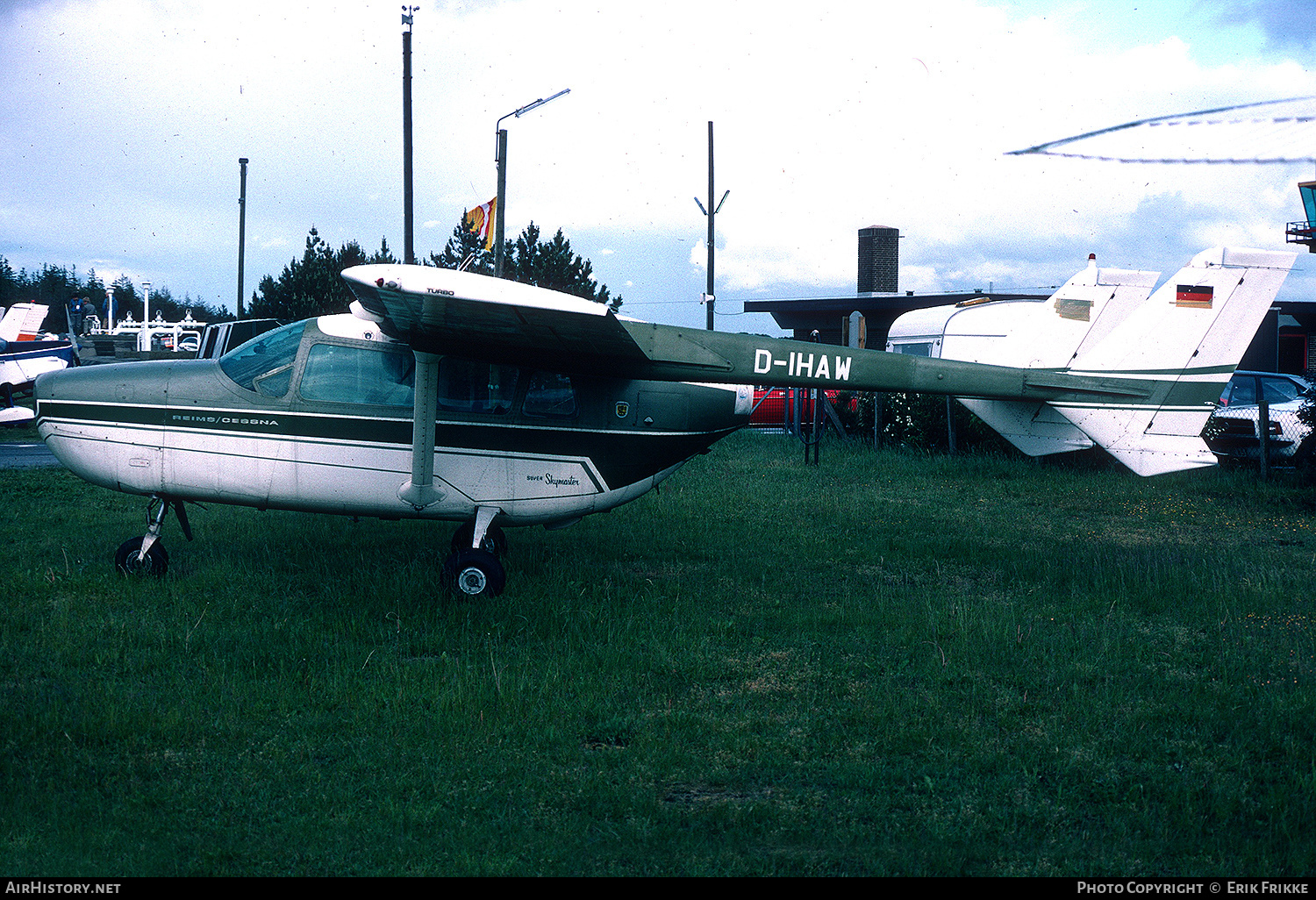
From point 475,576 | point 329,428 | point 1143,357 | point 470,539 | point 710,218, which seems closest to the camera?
point 475,576

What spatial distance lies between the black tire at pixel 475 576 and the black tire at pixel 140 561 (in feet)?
8.77

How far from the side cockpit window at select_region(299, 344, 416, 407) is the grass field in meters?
1.61

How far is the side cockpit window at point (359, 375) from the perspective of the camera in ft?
26.1

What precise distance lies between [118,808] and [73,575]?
488 cm

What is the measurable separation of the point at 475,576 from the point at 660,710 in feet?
8.82

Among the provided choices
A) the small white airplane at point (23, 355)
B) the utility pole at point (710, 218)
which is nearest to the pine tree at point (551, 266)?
the utility pole at point (710, 218)

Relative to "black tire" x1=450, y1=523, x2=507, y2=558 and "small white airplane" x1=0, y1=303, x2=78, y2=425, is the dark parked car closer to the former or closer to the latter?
"black tire" x1=450, y1=523, x2=507, y2=558

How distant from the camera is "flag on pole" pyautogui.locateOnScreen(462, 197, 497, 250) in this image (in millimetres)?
21578

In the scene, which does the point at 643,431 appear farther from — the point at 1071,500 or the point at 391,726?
the point at 1071,500

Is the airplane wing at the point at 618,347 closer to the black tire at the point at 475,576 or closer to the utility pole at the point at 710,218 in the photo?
the black tire at the point at 475,576

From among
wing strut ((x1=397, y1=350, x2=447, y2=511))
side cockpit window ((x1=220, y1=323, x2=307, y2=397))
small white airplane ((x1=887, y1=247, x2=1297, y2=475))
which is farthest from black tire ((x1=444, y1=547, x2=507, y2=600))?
small white airplane ((x1=887, y1=247, x2=1297, y2=475))

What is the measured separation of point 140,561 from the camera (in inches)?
321

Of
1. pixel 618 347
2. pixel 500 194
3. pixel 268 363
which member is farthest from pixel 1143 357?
pixel 500 194

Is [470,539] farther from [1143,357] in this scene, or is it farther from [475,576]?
[1143,357]
